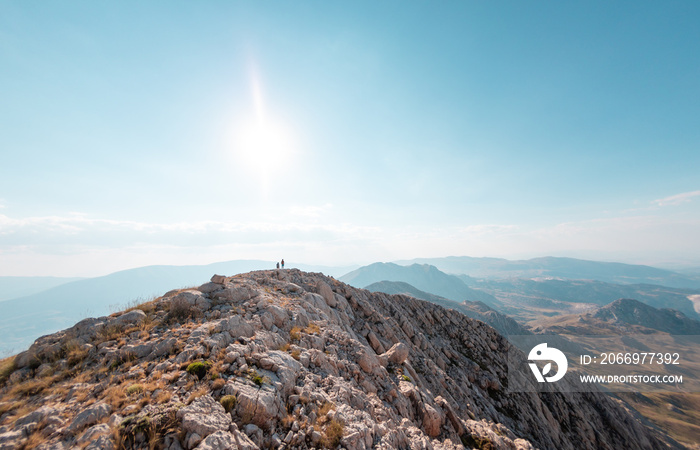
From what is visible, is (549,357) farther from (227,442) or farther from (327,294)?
(227,442)

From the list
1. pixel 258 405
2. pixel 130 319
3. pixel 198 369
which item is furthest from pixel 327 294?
pixel 258 405

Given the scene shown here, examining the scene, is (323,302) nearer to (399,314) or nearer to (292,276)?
(292,276)

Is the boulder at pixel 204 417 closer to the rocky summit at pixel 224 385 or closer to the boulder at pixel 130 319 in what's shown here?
the rocky summit at pixel 224 385

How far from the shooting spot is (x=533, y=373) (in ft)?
147

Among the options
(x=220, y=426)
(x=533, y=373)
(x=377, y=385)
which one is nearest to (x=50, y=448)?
(x=220, y=426)

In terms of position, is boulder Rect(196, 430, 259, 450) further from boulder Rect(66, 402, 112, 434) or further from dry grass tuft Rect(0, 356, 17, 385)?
dry grass tuft Rect(0, 356, 17, 385)

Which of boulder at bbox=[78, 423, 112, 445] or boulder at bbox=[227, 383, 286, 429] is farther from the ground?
boulder at bbox=[78, 423, 112, 445]

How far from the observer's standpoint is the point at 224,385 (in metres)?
11.0

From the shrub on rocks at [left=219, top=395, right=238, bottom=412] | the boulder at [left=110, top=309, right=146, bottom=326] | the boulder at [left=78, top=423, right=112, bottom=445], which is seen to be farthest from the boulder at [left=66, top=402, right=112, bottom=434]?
the boulder at [left=110, top=309, right=146, bottom=326]

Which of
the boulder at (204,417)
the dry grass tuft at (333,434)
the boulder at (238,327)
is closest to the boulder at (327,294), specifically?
the boulder at (238,327)

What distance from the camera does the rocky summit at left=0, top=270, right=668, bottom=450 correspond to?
29.2 feet

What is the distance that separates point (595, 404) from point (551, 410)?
17.7m

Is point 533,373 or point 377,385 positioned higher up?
point 377,385

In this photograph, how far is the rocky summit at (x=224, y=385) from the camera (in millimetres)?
8891
